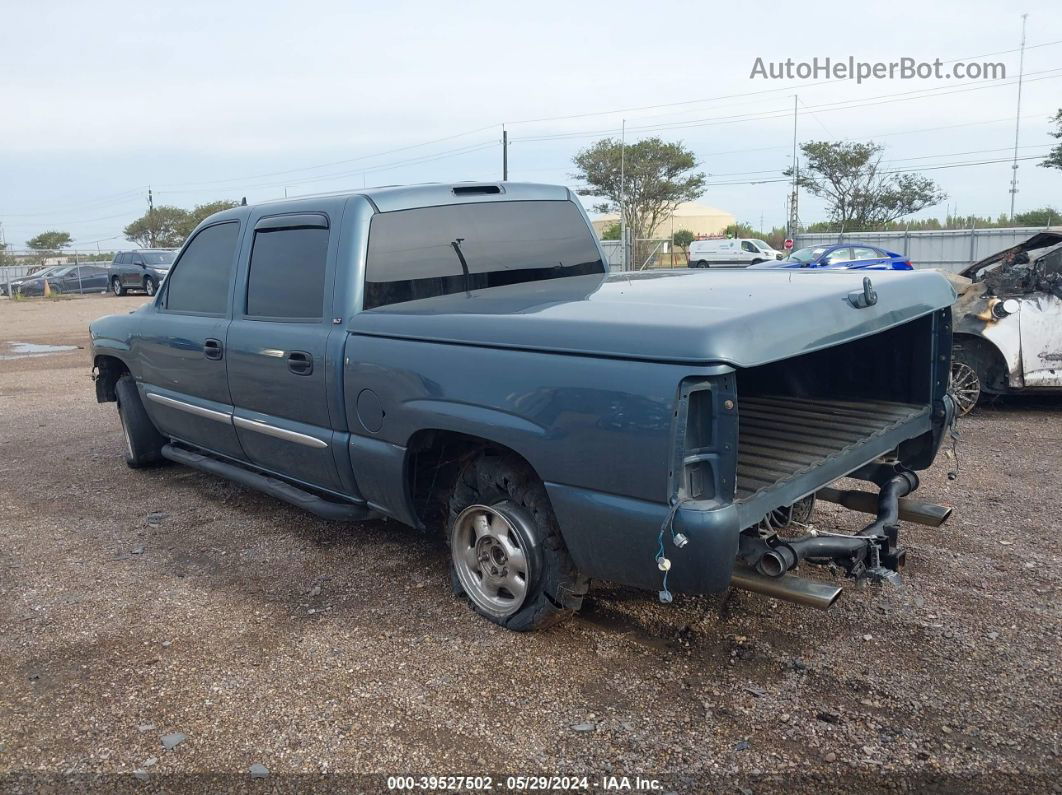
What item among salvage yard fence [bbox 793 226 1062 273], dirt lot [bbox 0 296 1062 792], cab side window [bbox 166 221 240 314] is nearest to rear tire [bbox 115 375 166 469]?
cab side window [bbox 166 221 240 314]

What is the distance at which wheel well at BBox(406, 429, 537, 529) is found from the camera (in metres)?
3.66

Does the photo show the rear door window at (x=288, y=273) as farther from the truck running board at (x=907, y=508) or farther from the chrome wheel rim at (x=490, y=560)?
the truck running board at (x=907, y=508)

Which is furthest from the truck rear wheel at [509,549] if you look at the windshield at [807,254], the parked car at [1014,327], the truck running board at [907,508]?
the windshield at [807,254]

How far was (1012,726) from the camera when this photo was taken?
290 cm

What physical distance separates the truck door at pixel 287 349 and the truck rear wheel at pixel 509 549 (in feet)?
2.46

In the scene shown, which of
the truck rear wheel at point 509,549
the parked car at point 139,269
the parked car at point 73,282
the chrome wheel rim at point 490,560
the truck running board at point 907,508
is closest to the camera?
the truck rear wheel at point 509,549

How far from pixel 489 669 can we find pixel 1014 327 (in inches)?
244

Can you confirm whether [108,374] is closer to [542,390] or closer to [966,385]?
[542,390]

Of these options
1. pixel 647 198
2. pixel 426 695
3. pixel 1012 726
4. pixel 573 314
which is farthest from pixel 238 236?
pixel 647 198

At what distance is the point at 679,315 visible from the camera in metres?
2.93

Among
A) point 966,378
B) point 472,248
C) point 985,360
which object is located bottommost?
point 966,378

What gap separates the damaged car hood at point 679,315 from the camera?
2.75 m

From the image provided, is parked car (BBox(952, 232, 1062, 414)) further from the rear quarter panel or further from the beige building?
the beige building

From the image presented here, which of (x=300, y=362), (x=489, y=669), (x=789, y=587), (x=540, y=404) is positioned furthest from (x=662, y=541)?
(x=300, y=362)
